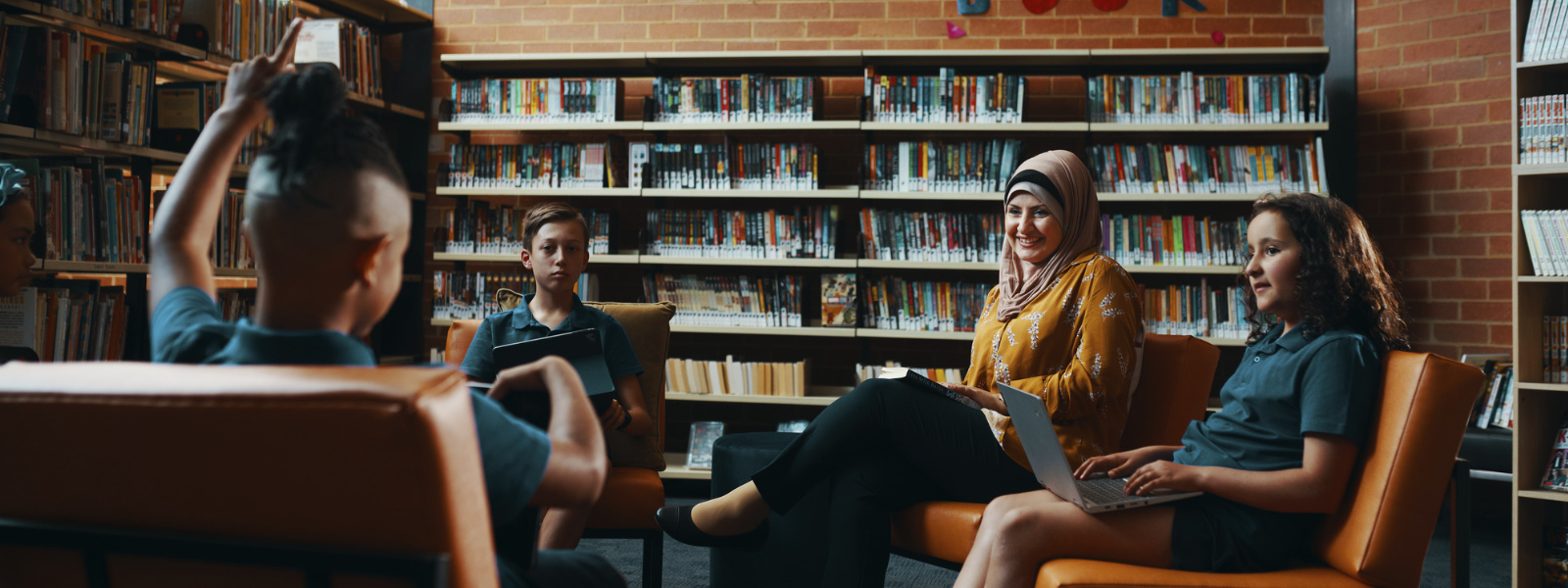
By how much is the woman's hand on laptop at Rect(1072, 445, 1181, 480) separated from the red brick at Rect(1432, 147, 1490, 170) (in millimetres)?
2644

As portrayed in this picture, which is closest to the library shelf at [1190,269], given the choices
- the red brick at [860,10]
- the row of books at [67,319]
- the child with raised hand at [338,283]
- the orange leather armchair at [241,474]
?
the red brick at [860,10]

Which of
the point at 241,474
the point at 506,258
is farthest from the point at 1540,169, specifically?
the point at 506,258

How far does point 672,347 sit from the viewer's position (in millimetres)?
4008

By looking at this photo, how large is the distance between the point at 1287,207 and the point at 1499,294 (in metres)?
2.64

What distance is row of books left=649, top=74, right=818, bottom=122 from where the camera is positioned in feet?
12.0

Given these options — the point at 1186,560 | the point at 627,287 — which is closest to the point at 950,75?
the point at 627,287

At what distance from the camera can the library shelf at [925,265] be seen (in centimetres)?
350

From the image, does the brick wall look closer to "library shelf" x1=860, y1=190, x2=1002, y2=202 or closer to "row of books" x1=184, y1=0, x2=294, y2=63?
"library shelf" x1=860, y1=190, x2=1002, y2=202

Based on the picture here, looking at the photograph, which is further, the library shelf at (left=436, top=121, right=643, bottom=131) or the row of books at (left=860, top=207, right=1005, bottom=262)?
the library shelf at (left=436, top=121, right=643, bottom=131)

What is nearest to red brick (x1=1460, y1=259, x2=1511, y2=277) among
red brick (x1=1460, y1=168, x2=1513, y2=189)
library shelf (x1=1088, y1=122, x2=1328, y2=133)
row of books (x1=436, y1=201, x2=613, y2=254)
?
red brick (x1=1460, y1=168, x2=1513, y2=189)

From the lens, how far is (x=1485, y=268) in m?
3.33

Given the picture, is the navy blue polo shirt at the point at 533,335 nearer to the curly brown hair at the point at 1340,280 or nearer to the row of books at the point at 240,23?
the curly brown hair at the point at 1340,280

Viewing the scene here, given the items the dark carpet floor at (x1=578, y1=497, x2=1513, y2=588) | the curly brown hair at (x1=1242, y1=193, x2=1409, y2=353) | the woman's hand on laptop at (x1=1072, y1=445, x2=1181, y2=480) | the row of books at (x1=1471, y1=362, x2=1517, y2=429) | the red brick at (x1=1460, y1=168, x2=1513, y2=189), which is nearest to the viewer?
the curly brown hair at (x1=1242, y1=193, x2=1409, y2=353)

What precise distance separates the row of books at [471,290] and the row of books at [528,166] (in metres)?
0.39
